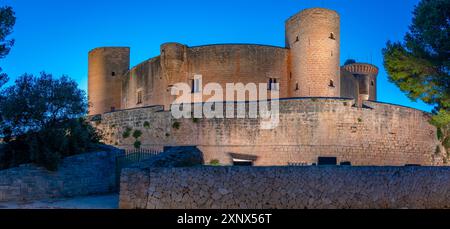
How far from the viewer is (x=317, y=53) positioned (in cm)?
2998

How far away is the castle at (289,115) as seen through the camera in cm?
2359

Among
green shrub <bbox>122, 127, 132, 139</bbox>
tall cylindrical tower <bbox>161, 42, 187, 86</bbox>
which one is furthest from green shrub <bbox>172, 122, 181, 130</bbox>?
tall cylindrical tower <bbox>161, 42, 187, 86</bbox>

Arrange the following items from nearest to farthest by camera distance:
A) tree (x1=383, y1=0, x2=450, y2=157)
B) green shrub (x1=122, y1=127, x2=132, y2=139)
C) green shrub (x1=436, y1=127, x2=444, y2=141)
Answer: tree (x1=383, y1=0, x2=450, y2=157) < green shrub (x1=122, y1=127, x2=132, y2=139) < green shrub (x1=436, y1=127, x2=444, y2=141)

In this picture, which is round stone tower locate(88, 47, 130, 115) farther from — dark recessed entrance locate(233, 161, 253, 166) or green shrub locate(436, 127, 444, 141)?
green shrub locate(436, 127, 444, 141)

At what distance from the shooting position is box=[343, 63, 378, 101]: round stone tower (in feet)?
149

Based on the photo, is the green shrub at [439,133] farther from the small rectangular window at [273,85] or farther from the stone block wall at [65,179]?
the stone block wall at [65,179]

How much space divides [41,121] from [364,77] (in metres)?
36.3


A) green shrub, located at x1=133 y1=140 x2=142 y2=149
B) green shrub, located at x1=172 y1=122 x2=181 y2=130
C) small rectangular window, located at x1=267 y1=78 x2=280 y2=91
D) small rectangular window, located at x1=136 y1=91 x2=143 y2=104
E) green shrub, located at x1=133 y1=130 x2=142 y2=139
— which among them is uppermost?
small rectangular window, located at x1=267 y1=78 x2=280 y2=91

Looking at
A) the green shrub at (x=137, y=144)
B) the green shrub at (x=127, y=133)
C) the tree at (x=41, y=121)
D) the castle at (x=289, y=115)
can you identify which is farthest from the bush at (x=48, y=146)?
the castle at (x=289, y=115)

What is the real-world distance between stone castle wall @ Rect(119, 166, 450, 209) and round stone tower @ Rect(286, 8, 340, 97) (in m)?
18.5

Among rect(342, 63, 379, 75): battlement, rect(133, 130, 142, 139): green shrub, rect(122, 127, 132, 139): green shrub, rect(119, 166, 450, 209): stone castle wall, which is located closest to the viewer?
rect(119, 166, 450, 209): stone castle wall

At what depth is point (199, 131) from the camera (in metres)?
23.6

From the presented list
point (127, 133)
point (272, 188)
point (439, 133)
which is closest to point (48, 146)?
point (272, 188)
